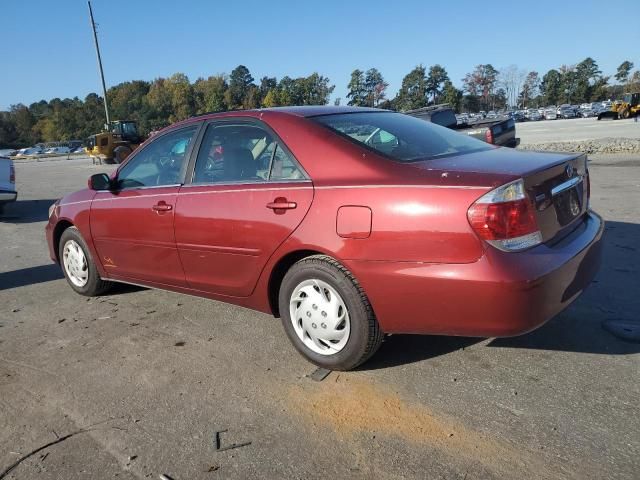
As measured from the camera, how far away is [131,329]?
4113 millimetres

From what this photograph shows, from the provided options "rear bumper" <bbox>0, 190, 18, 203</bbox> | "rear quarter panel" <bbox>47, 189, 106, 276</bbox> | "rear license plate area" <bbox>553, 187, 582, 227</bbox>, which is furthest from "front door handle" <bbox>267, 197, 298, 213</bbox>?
"rear bumper" <bbox>0, 190, 18, 203</bbox>

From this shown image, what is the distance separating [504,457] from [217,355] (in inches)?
76.7

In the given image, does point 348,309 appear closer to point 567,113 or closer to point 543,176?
point 543,176

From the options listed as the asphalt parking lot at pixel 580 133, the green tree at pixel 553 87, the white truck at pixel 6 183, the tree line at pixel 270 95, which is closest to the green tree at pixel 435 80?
the tree line at pixel 270 95

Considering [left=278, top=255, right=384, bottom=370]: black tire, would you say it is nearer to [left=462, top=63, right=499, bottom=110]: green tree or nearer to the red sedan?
the red sedan

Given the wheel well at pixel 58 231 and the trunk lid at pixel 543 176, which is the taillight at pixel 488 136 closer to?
the trunk lid at pixel 543 176

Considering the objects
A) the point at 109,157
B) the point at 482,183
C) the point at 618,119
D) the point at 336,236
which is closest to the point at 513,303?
the point at 482,183

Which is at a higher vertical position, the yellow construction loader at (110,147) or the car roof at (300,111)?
the yellow construction loader at (110,147)

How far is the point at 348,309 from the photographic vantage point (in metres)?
3.01

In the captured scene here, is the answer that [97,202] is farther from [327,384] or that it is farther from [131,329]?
[327,384]

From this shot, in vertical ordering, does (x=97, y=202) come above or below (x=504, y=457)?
above

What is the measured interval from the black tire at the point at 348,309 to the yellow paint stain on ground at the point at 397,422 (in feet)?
0.42

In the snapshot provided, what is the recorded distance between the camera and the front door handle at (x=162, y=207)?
3.88 metres

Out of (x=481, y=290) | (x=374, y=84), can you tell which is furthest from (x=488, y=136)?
(x=374, y=84)
